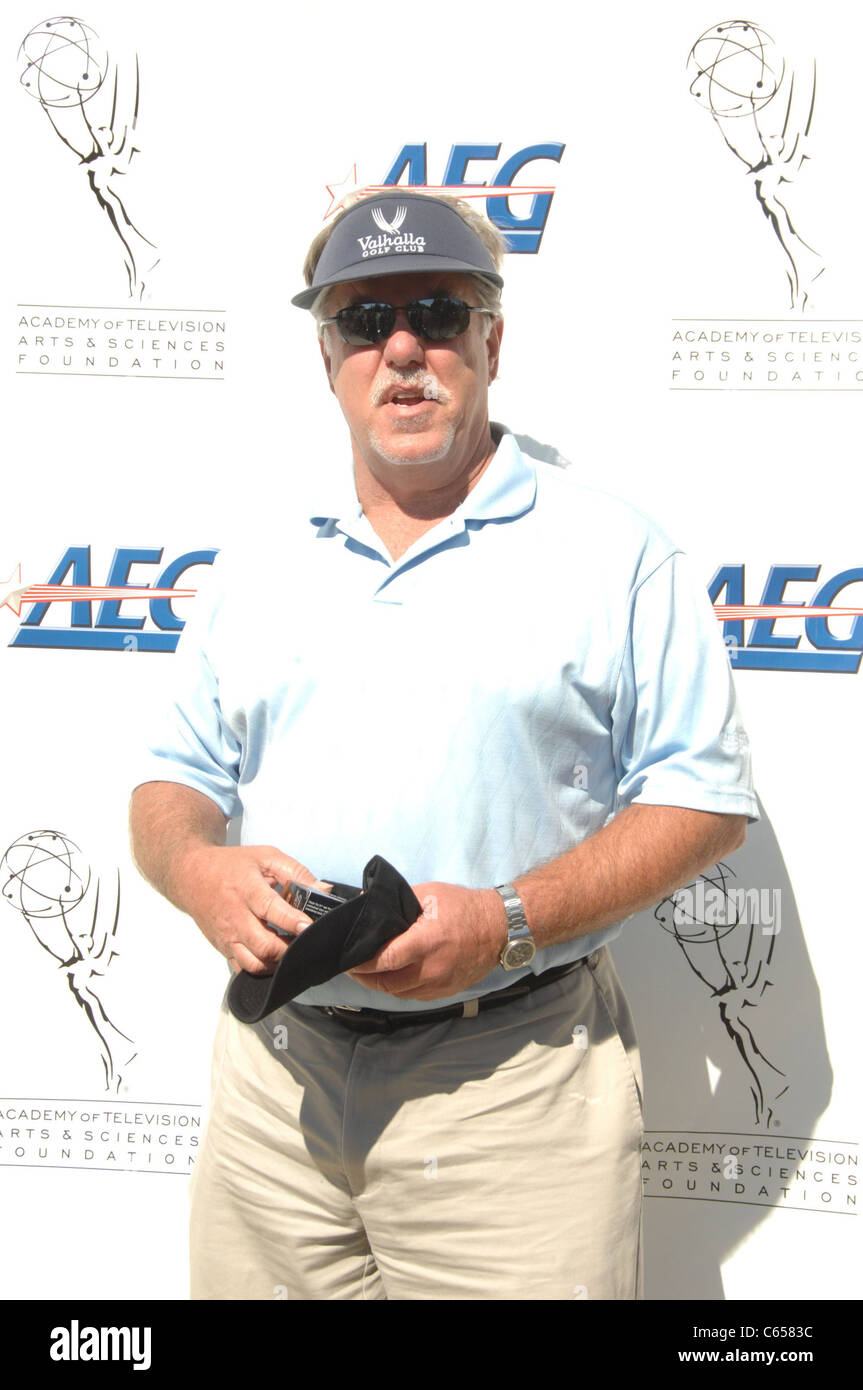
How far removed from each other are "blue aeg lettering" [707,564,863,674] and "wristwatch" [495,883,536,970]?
1111 millimetres

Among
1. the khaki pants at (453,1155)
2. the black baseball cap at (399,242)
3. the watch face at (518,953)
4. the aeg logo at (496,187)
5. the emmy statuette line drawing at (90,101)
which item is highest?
the emmy statuette line drawing at (90,101)

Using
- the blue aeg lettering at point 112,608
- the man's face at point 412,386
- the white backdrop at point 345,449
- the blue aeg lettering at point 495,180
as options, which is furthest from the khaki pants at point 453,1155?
the blue aeg lettering at point 495,180

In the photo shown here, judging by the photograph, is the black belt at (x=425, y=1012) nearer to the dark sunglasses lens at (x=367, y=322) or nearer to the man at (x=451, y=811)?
the man at (x=451, y=811)

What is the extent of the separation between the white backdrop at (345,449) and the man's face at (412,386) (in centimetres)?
61

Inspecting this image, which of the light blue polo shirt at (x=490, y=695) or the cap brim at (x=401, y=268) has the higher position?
the cap brim at (x=401, y=268)

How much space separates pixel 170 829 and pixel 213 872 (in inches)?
8.7

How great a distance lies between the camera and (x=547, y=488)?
1967 mm

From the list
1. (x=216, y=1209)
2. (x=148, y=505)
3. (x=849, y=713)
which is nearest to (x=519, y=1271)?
(x=216, y=1209)

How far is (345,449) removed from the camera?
257cm

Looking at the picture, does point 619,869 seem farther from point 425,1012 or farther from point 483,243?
point 483,243

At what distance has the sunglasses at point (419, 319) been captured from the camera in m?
1.92

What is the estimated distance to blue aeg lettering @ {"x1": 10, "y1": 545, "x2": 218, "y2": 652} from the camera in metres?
2.68

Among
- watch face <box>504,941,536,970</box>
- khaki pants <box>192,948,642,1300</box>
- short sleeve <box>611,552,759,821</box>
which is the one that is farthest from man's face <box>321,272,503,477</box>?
khaki pants <box>192,948,642,1300</box>
